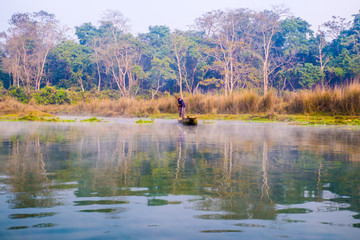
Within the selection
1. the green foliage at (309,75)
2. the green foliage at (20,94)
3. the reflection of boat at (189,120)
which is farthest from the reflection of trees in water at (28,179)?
the green foliage at (309,75)

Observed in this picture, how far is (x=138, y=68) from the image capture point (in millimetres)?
60375

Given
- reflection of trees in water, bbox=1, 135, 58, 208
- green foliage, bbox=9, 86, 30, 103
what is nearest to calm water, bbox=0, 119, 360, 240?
reflection of trees in water, bbox=1, 135, 58, 208

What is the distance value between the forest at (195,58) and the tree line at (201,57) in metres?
0.14

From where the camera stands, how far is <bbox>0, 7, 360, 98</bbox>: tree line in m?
55.8

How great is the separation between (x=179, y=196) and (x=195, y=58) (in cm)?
5852

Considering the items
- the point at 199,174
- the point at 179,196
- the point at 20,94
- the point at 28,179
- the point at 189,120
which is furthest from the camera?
the point at 20,94

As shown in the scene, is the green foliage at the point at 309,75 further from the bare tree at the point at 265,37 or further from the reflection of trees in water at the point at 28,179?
the reflection of trees in water at the point at 28,179

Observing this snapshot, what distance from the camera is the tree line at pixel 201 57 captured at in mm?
55781

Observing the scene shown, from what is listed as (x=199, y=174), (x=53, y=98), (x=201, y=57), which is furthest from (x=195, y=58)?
(x=199, y=174)

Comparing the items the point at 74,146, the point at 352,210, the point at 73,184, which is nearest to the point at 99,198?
the point at 73,184

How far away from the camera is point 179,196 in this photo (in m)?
4.78

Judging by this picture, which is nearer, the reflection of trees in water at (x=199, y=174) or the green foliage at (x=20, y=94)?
the reflection of trees in water at (x=199, y=174)

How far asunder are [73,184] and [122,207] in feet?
4.75

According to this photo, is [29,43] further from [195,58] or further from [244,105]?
[244,105]
